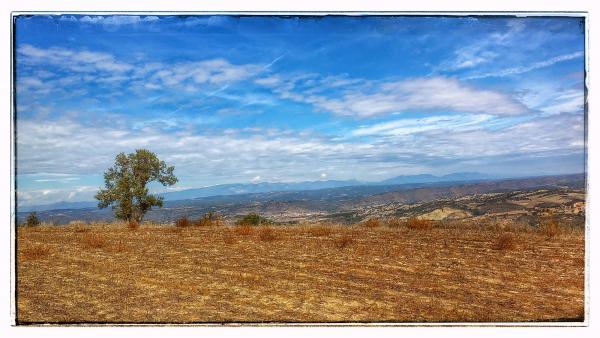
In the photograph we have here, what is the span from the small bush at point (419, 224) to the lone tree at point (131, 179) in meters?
7.08

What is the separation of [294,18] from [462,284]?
139 inches

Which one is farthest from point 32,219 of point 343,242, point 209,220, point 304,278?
point 343,242

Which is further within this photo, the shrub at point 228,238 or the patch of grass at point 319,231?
the patch of grass at point 319,231

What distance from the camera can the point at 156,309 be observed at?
5035 mm

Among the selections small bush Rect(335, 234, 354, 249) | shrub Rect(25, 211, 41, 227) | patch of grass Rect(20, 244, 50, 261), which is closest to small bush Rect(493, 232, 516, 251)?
small bush Rect(335, 234, 354, 249)

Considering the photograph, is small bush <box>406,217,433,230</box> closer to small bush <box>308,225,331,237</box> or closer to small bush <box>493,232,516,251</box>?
small bush <box>308,225,331,237</box>

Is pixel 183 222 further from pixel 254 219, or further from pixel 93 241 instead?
pixel 93 241

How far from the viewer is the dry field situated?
16.2 ft

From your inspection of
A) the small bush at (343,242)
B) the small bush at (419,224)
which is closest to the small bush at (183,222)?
the small bush at (343,242)

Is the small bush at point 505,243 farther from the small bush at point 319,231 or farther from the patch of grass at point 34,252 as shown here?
the patch of grass at point 34,252

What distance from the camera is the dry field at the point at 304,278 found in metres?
4.95

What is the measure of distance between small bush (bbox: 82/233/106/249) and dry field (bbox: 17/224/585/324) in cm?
3

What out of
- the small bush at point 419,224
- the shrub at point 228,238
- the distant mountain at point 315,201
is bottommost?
the shrub at point 228,238
